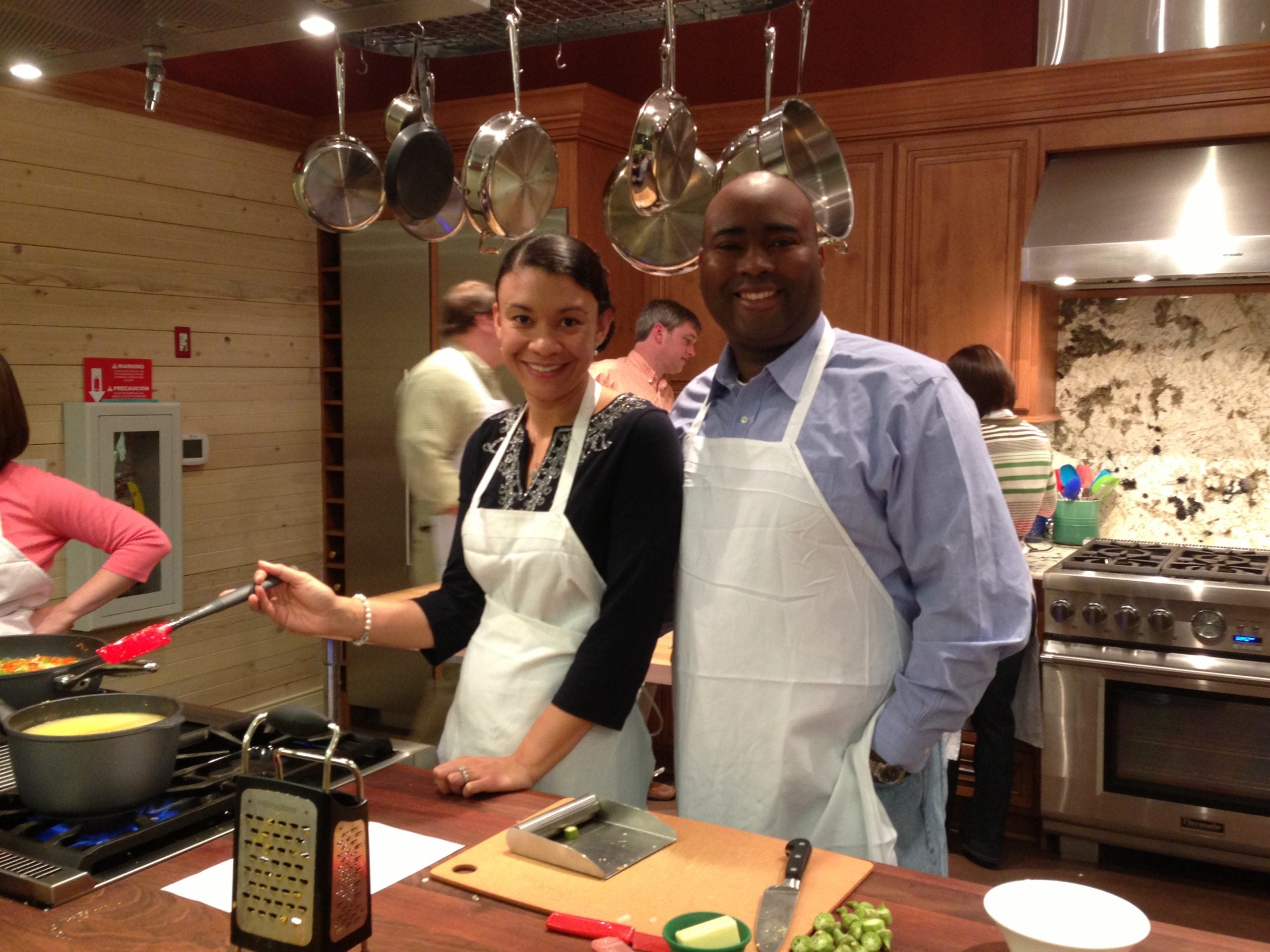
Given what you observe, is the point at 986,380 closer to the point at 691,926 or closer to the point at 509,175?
the point at 509,175

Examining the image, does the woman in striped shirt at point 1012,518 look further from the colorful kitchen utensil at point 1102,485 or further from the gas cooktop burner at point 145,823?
the gas cooktop burner at point 145,823

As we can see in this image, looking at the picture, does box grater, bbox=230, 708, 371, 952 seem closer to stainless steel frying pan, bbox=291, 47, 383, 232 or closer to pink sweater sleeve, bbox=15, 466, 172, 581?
stainless steel frying pan, bbox=291, 47, 383, 232

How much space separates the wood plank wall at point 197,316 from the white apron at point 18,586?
1.39m

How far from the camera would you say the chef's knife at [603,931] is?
1.10 m

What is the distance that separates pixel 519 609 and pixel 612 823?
41cm

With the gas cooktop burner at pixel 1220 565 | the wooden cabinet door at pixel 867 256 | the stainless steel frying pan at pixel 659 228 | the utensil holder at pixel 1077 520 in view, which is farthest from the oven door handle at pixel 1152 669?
the stainless steel frying pan at pixel 659 228

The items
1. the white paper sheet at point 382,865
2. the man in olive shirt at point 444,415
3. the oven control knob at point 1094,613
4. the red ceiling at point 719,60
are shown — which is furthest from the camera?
the red ceiling at point 719,60

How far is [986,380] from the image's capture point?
372cm

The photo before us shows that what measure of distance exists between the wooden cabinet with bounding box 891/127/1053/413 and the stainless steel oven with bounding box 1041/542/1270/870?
0.82 meters

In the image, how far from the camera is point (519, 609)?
1.72 m

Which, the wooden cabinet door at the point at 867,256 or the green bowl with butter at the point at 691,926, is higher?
the wooden cabinet door at the point at 867,256

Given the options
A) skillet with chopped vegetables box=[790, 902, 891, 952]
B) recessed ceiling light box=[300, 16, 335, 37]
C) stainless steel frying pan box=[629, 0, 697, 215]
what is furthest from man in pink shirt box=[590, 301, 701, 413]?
skillet with chopped vegetables box=[790, 902, 891, 952]

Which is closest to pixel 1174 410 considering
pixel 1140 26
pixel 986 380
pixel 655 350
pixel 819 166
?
pixel 986 380

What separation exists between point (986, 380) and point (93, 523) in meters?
2.69
